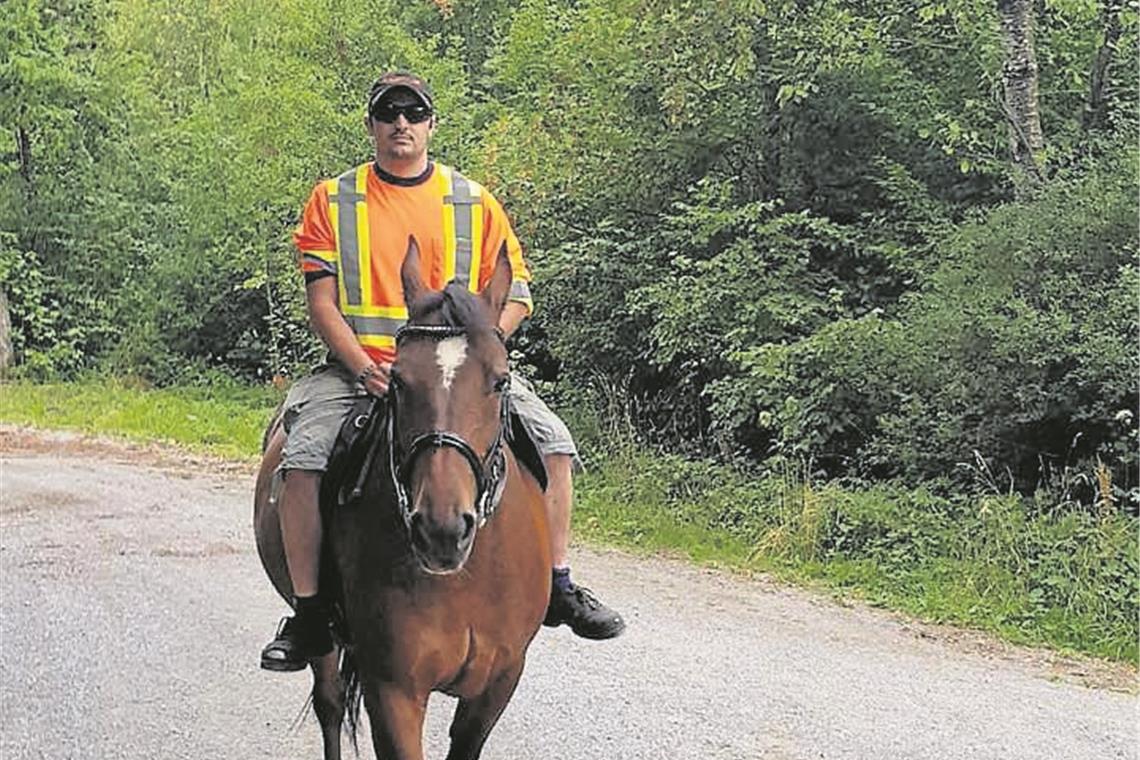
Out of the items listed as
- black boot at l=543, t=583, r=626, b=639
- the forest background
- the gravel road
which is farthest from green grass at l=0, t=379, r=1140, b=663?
black boot at l=543, t=583, r=626, b=639

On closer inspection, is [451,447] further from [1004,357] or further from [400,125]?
[1004,357]

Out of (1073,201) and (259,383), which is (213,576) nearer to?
(1073,201)

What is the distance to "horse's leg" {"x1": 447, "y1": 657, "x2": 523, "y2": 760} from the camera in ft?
13.7

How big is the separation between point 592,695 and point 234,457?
33.7 ft

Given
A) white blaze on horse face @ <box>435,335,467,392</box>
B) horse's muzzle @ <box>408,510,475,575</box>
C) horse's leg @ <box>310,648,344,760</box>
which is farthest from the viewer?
horse's leg @ <box>310,648,344,760</box>

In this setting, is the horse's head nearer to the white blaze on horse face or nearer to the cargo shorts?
the white blaze on horse face

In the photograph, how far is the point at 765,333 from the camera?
12250 millimetres

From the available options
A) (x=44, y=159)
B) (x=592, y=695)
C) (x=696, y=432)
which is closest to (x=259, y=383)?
(x=44, y=159)

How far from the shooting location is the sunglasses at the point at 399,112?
4.30 meters

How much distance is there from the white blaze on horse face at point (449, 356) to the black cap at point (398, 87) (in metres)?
1.09

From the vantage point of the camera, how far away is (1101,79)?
1191 centimetres

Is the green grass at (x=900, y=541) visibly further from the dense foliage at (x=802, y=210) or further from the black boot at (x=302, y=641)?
the black boot at (x=302, y=641)

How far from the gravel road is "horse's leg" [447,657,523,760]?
163 cm

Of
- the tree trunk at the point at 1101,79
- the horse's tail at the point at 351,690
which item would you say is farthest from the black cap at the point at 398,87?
the tree trunk at the point at 1101,79
